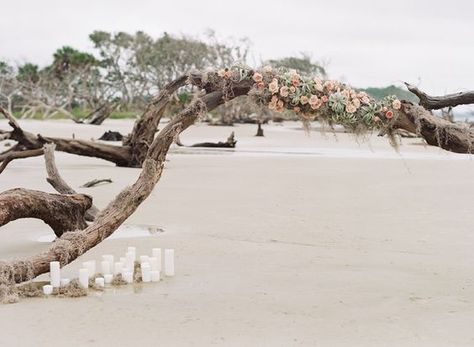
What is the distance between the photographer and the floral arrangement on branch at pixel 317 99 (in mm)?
7633

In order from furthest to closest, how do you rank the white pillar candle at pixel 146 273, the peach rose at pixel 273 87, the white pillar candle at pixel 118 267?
the white pillar candle at pixel 118 267 < the white pillar candle at pixel 146 273 < the peach rose at pixel 273 87

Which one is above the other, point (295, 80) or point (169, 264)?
point (295, 80)

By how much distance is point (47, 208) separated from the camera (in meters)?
9.06

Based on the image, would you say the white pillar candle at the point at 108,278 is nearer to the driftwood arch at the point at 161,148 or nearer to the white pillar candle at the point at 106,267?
the white pillar candle at the point at 106,267

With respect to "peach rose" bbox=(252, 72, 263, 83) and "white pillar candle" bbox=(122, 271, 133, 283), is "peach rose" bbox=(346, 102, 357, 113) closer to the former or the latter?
"peach rose" bbox=(252, 72, 263, 83)

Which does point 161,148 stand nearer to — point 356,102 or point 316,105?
point 316,105

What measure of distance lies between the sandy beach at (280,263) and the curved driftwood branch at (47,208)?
0.44m

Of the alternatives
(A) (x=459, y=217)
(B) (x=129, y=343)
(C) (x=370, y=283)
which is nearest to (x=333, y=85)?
(C) (x=370, y=283)

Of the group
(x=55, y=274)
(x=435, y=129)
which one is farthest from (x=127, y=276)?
(x=435, y=129)

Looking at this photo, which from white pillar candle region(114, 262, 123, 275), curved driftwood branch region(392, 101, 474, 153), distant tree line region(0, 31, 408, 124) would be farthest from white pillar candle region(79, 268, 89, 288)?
distant tree line region(0, 31, 408, 124)

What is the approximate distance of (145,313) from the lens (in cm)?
668

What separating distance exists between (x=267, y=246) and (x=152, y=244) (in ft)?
4.55

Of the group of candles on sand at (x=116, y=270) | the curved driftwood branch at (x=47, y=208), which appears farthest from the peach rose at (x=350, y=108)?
the curved driftwood branch at (x=47, y=208)

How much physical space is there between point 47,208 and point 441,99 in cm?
437
